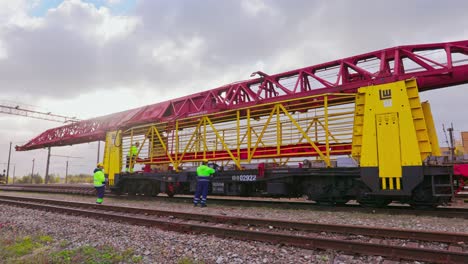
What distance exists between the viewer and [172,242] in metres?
5.43

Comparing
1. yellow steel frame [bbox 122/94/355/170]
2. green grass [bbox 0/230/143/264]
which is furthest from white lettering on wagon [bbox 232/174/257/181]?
green grass [bbox 0/230/143/264]

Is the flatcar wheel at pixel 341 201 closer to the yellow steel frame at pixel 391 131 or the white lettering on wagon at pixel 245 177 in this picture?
the yellow steel frame at pixel 391 131

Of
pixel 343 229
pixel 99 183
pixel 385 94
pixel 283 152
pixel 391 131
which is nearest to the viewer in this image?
pixel 343 229

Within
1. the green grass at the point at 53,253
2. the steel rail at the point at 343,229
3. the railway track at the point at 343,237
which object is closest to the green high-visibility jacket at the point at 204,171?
the steel rail at the point at 343,229

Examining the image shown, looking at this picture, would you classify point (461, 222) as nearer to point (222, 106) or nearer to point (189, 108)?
point (222, 106)

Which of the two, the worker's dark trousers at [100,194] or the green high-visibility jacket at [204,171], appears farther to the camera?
the worker's dark trousers at [100,194]

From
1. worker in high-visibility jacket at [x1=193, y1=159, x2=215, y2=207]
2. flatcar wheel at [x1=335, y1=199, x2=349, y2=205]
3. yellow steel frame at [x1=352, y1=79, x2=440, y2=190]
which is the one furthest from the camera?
worker in high-visibility jacket at [x1=193, y1=159, x2=215, y2=207]

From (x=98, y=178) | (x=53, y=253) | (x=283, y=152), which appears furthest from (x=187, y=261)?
(x=98, y=178)

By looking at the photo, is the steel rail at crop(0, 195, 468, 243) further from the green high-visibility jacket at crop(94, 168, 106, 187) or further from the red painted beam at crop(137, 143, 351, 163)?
the green high-visibility jacket at crop(94, 168, 106, 187)

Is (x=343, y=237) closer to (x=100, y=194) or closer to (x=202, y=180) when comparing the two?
(x=202, y=180)

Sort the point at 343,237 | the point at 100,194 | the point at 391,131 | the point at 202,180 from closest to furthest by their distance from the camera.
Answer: the point at 343,237 < the point at 391,131 < the point at 202,180 < the point at 100,194

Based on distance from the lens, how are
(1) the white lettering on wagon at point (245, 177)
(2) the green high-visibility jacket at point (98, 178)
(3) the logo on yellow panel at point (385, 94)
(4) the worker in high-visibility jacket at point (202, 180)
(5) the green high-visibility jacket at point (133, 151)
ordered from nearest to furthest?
1. (3) the logo on yellow panel at point (385, 94)
2. (1) the white lettering on wagon at point (245, 177)
3. (4) the worker in high-visibility jacket at point (202, 180)
4. (2) the green high-visibility jacket at point (98, 178)
5. (5) the green high-visibility jacket at point (133, 151)

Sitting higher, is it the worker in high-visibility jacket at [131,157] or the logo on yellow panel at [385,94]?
the logo on yellow panel at [385,94]

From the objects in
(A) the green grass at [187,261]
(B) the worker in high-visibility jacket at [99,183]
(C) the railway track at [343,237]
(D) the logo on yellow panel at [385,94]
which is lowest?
(A) the green grass at [187,261]
